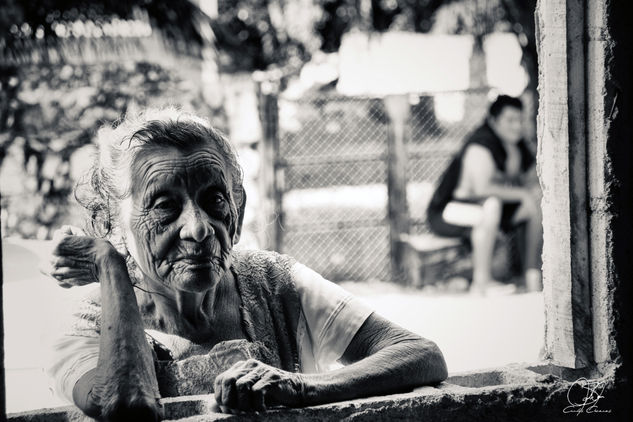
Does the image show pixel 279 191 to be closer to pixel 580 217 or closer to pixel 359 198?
pixel 359 198

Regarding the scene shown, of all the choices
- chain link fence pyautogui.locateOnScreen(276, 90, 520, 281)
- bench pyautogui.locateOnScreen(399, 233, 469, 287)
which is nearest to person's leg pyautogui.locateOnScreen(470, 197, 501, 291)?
bench pyautogui.locateOnScreen(399, 233, 469, 287)

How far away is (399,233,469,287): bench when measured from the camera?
9.57 metres

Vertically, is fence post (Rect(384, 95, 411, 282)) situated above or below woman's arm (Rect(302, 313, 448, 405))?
above

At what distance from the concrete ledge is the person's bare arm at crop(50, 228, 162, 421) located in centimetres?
10

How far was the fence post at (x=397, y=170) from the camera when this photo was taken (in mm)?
9453

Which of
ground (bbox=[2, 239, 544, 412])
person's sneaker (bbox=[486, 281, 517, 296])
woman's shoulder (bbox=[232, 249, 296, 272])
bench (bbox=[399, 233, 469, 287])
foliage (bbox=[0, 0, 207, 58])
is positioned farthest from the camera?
bench (bbox=[399, 233, 469, 287])

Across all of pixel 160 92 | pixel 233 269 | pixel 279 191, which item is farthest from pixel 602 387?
pixel 160 92

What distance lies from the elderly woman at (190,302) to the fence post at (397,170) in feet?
21.3

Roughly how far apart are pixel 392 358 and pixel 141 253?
2.97 feet

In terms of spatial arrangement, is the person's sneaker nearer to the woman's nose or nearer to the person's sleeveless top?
the person's sleeveless top

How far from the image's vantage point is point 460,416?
260 centimetres

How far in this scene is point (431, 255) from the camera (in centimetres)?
962

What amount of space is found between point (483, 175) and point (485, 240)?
76 centimetres

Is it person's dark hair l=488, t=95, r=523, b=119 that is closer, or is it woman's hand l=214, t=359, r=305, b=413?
woman's hand l=214, t=359, r=305, b=413
